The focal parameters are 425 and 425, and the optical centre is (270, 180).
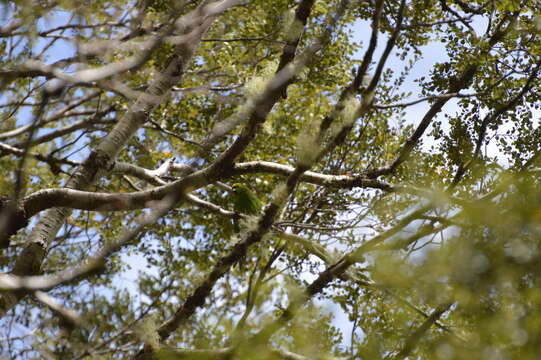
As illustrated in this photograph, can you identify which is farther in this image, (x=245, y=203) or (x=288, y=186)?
(x=245, y=203)

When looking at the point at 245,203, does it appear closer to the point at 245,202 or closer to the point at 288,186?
the point at 245,202

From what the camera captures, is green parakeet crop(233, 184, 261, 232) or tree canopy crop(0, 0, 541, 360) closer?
tree canopy crop(0, 0, 541, 360)

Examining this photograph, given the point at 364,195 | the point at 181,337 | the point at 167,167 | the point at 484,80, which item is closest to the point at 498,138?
the point at 484,80

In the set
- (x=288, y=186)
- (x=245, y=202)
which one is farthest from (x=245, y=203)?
(x=288, y=186)

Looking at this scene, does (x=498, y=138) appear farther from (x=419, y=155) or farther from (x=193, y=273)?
(x=193, y=273)

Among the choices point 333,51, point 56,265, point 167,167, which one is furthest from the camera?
point 56,265

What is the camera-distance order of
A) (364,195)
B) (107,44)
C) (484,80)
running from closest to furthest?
1. (107,44)
2. (484,80)
3. (364,195)

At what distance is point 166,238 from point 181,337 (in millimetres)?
1397

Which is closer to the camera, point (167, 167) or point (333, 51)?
point (167, 167)

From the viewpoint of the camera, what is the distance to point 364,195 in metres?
4.33

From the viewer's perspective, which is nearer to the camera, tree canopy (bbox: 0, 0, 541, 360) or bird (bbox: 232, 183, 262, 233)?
tree canopy (bbox: 0, 0, 541, 360)

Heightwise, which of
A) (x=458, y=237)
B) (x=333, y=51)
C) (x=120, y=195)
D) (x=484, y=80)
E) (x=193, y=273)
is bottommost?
(x=458, y=237)

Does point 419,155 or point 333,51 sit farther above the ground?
point 333,51

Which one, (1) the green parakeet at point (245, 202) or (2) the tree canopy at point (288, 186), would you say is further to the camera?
(1) the green parakeet at point (245, 202)
